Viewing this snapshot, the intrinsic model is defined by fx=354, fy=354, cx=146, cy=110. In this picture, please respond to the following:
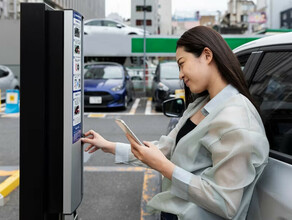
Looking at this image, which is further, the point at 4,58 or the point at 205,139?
the point at 4,58

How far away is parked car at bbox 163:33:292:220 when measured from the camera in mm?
1214

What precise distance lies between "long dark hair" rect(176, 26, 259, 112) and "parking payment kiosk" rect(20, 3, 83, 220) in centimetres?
50

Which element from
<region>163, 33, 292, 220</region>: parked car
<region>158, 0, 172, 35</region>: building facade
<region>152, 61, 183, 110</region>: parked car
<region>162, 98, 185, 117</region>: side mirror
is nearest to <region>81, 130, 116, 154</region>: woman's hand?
<region>163, 33, 292, 220</region>: parked car

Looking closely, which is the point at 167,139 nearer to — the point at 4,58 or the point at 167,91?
the point at 167,91

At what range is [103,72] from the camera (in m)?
11.4

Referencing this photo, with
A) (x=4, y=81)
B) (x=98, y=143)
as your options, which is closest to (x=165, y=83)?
(x=4, y=81)

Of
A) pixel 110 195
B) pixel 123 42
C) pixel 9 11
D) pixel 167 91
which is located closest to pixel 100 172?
pixel 110 195

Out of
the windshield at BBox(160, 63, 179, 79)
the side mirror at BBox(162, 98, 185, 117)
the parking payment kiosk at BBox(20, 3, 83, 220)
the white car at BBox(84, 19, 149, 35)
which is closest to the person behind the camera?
the parking payment kiosk at BBox(20, 3, 83, 220)

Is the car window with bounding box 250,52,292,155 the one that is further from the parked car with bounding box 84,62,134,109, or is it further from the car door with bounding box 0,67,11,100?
the car door with bounding box 0,67,11,100

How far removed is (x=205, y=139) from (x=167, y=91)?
29.0ft

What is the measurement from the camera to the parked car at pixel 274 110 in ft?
3.98

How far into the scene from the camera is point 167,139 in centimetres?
170

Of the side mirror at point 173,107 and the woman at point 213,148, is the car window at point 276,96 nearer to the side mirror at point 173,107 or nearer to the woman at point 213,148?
the woman at point 213,148

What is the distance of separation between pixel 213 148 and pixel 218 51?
371 millimetres
